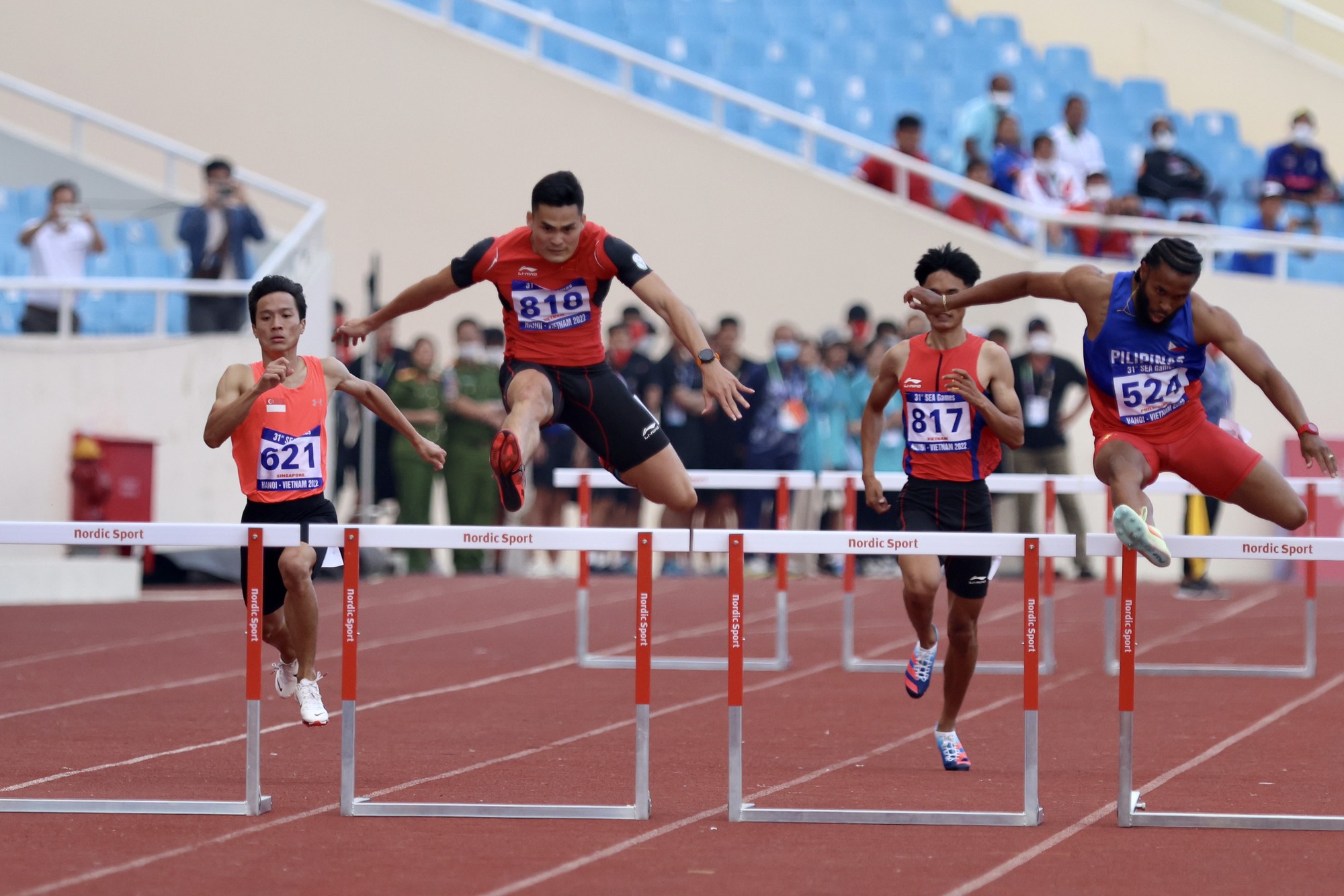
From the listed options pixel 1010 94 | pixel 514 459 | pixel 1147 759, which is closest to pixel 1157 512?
pixel 1010 94

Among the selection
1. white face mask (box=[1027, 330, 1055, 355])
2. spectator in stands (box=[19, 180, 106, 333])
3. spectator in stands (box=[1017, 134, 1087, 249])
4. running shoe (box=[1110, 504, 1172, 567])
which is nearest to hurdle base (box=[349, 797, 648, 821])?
running shoe (box=[1110, 504, 1172, 567])

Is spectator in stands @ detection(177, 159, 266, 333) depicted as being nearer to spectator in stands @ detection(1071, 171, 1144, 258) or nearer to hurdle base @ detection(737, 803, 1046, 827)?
spectator in stands @ detection(1071, 171, 1144, 258)

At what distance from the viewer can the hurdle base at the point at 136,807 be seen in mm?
6348

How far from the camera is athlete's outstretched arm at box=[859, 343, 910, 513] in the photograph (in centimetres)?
791

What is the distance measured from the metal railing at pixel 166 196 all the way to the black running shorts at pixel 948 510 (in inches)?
322

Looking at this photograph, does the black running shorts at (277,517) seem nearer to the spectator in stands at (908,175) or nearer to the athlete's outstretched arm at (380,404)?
the athlete's outstretched arm at (380,404)

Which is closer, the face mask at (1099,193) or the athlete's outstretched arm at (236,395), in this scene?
the athlete's outstretched arm at (236,395)

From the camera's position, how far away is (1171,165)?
19609mm

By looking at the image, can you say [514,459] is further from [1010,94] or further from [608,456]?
[1010,94]

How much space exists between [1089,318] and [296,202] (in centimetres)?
1092

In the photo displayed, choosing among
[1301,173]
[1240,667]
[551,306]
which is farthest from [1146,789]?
[1301,173]

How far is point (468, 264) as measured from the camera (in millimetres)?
7531

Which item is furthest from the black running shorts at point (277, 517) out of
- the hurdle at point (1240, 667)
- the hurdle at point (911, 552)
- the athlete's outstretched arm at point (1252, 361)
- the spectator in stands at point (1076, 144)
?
the spectator in stands at point (1076, 144)

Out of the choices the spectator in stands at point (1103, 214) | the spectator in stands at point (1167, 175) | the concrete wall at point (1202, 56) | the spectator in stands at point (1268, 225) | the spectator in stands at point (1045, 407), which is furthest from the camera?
the concrete wall at point (1202, 56)
